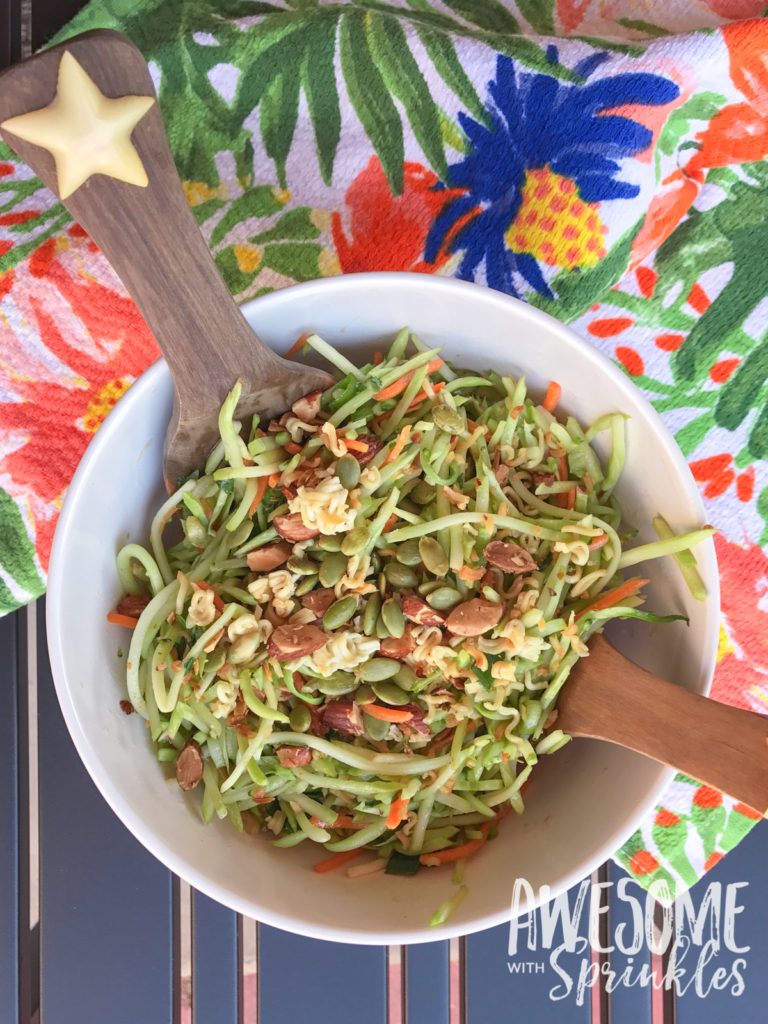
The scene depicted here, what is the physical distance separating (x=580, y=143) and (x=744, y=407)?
1.41ft

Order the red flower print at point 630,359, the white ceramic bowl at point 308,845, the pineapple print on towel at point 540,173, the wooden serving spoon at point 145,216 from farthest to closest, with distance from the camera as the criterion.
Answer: the red flower print at point 630,359 < the pineapple print on towel at point 540,173 < the white ceramic bowl at point 308,845 < the wooden serving spoon at point 145,216

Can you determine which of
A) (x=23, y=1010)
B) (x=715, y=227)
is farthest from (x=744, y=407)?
(x=23, y=1010)

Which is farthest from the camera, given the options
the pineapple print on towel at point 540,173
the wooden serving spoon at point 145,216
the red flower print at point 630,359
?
the red flower print at point 630,359

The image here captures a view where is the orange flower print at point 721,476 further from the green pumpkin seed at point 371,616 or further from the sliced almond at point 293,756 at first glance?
the sliced almond at point 293,756

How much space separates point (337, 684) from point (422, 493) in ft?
0.76

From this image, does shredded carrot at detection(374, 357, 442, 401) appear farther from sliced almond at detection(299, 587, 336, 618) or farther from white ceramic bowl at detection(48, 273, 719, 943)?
sliced almond at detection(299, 587, 336, 618)

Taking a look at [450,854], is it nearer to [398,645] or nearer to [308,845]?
[308,845]

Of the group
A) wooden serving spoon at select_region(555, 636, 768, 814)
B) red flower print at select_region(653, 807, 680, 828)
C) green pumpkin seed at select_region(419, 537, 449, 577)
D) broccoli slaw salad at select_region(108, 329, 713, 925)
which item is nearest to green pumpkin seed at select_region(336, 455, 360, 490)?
broccoli slaw salad at select_region(108, 329, 713, 925)

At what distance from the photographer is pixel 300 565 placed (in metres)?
0.97

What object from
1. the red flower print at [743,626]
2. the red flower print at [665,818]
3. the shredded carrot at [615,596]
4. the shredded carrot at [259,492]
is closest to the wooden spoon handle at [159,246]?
the shredded carrot at [259,492]

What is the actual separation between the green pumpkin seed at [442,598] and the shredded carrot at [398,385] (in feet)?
0.74

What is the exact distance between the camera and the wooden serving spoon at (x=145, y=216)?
32.0 inches

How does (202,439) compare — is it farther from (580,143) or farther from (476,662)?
(580,143)

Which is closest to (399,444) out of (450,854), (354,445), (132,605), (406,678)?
(354,445)
